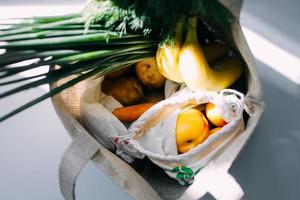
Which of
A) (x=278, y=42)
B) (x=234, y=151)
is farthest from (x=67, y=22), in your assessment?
(x=278, y=42)

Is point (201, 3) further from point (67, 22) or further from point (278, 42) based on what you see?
point (278, 42)

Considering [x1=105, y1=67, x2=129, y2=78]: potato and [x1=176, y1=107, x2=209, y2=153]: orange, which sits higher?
[x1=105, y1=67, x2=129, y2=78]: potato

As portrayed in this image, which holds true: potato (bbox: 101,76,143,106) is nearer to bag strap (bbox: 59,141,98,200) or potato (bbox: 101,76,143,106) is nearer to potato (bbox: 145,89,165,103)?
potato (bbox: 145,89,165,103)

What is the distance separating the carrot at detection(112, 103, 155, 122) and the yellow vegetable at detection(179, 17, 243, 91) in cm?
9

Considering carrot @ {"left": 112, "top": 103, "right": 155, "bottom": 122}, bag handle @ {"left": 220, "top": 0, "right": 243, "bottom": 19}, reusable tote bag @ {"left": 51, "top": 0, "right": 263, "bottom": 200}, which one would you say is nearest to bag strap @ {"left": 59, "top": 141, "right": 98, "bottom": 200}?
reusable tote bag @ {"left": 51, "top": 0, "right": 263, "bottom": 200}

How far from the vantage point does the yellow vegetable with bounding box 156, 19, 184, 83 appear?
632 millimetres

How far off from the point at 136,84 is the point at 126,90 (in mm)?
19

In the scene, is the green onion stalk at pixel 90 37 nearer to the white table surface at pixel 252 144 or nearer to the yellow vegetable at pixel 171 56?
the yellow vegetable at pixel 171 56

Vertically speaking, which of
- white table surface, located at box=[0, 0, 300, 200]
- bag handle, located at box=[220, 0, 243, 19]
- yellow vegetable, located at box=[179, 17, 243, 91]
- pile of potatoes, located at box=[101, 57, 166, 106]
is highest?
bag handle, located at box=[220, 0, 243, 19]

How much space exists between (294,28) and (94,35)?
463mm

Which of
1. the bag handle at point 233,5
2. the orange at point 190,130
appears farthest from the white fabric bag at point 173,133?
the bag handle at point 233,5

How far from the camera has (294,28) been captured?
88 centimetres

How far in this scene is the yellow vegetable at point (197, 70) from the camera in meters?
0.61

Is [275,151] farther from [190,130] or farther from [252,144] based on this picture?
[190,130]
